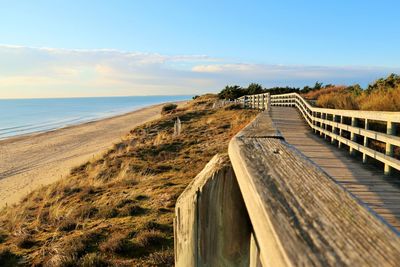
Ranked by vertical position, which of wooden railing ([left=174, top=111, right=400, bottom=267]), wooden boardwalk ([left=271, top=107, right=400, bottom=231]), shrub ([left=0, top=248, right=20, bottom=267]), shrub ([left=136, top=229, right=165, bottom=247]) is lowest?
shrub ([left=0, top=248, right=20, bottom=267])

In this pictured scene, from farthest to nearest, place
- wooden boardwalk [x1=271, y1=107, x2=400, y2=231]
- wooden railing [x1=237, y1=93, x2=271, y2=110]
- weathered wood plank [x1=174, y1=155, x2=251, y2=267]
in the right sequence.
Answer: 1. wooden railing [x1=237, y1=93, x2=271, y2=110]
2. wooden boardwalk [x1=271, y1=107, x2=400, y2=231]
3. weathered wood plank [x1=174, y1=155, x2=251, y2=267]

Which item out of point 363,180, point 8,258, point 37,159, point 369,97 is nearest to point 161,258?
point 8,258

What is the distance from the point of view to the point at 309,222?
35.6 inches

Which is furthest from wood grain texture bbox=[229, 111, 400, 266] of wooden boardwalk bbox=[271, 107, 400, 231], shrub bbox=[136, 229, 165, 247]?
shrub bbox=[136, 229, 165, 247]

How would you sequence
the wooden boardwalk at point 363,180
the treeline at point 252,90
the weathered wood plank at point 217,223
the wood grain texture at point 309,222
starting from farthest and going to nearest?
the treeline at point 252,90
the wooden boardwalk at point 363,180
the weathered wood plank at point 217,223
the wood grain texture at point 309,222

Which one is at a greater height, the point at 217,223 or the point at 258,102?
the point at 217,223

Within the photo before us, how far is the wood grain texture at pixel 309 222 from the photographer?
30.3 inches

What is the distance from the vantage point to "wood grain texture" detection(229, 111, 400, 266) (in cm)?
77

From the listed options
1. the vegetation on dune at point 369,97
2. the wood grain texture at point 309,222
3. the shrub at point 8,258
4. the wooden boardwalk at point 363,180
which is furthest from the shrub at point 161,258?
the vegetation on dune at point 369,97

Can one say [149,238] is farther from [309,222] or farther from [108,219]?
[309,222]

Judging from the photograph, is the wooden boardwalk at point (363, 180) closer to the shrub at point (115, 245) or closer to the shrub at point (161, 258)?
the shrub at point (161, 258)

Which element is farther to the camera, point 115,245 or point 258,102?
point 258,102

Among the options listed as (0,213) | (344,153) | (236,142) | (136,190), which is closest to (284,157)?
(236,142)

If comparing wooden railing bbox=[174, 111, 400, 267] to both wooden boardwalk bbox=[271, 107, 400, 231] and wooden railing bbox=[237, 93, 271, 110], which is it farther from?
wooden railing bbox=[237, 93, 271, 110]
